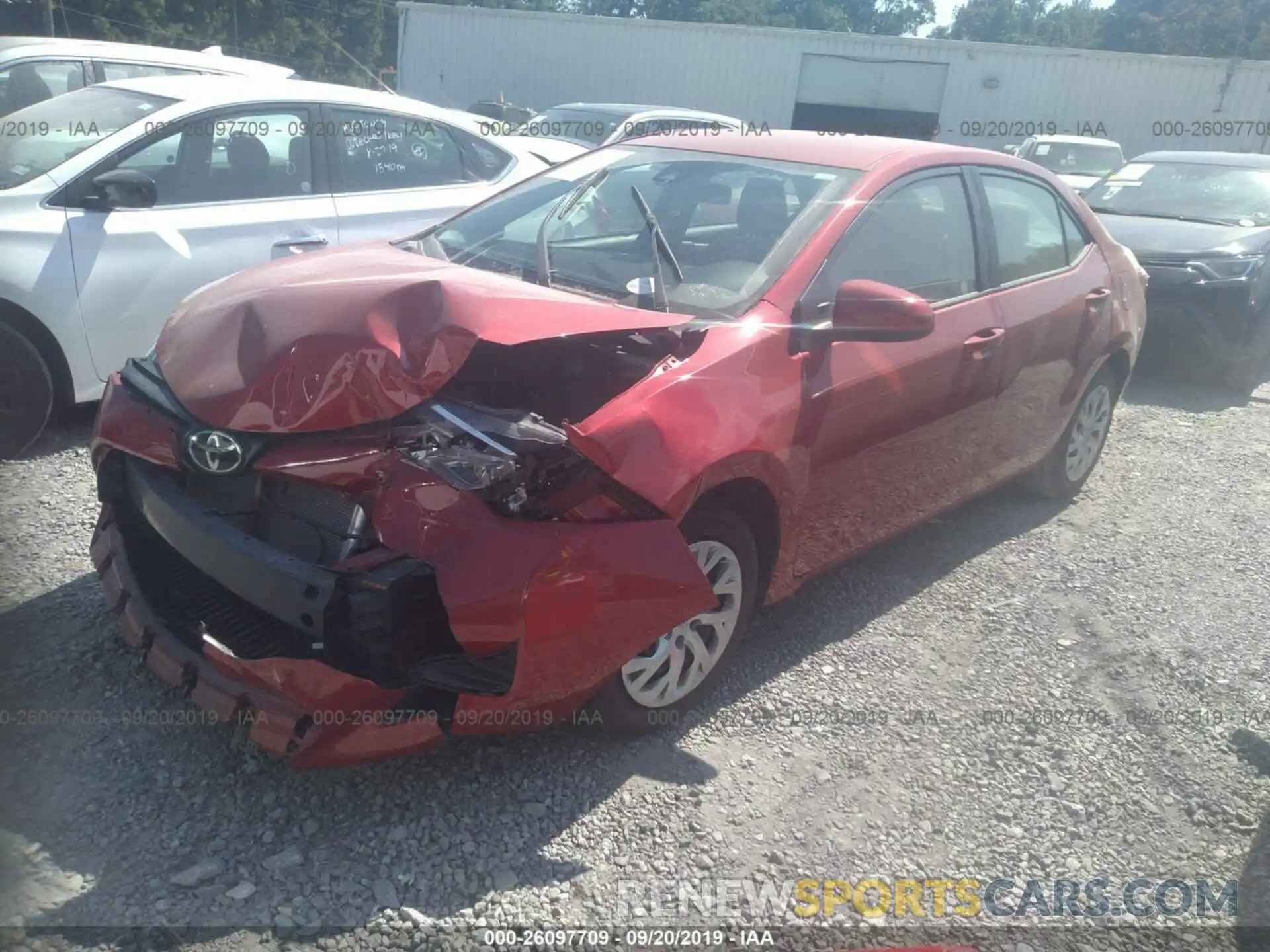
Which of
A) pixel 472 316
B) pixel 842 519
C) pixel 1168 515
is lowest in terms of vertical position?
pixel 1168 515

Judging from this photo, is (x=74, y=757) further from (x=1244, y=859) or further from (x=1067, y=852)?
(x=1244, y=859)

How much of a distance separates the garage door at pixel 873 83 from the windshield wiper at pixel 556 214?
23116 millimetres

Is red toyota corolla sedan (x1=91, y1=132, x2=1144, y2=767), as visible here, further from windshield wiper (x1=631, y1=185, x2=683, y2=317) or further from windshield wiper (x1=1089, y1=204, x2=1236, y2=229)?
windshield wiper (x1=1089, y1=204, x2=1236, y2=229)

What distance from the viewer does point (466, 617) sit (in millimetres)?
2461

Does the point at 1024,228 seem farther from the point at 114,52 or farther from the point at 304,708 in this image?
the point at 114,52

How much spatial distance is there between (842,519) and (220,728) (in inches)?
83.0

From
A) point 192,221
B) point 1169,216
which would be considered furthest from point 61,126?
point 1169,216

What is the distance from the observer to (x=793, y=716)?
3.40 meters

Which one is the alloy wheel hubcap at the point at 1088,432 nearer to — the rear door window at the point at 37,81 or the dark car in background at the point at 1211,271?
the dark car in background at the point at 1211,271

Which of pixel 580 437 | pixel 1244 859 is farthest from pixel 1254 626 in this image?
pixel 580 437

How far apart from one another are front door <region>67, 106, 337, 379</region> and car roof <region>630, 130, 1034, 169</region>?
188 centimetres

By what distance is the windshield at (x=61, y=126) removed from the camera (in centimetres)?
487

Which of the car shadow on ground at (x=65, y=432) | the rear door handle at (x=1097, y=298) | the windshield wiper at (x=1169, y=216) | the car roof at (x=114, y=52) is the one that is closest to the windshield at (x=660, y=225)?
the rear door handle at (x=1097, y=298)

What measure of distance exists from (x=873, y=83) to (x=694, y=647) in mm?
25104
